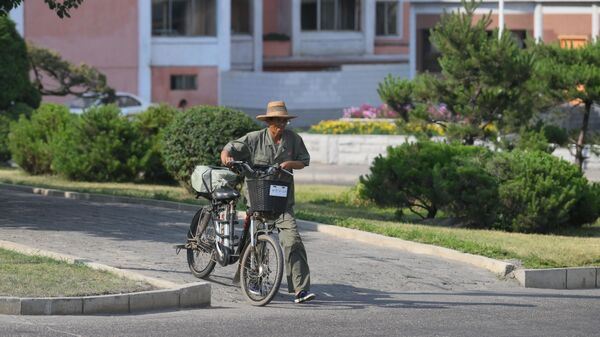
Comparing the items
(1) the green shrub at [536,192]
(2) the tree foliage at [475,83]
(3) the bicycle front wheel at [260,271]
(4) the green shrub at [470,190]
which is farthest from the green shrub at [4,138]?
(3) the bicycle front wheel at [260,271]

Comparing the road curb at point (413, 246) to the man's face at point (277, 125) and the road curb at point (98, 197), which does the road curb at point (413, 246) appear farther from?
the man's face at point (277, 125)

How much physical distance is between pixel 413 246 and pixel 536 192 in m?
→ 2.79

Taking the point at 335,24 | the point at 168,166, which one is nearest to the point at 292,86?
the point at 335,24

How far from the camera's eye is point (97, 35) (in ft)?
146

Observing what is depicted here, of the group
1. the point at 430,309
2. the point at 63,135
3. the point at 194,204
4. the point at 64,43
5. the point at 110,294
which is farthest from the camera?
the point at 64,43

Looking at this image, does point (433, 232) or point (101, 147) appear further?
point (101, 147)

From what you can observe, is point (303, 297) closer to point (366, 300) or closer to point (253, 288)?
point (253, 288)

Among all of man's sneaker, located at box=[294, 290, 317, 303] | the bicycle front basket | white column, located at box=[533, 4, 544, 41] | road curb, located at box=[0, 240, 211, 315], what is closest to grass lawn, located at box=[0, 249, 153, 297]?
road curb, located at box=[0, 240, 211, 315]

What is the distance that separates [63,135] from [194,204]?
5.92 metres

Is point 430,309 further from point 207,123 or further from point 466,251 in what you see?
point 207,123

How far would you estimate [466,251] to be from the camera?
15414 millimetres

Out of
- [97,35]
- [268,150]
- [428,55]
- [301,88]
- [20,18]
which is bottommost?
[268,150]

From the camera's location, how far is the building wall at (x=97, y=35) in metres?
44.2

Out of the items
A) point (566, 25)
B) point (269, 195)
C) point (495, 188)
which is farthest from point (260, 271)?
point (566, 25)
